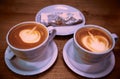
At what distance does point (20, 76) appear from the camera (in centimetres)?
55

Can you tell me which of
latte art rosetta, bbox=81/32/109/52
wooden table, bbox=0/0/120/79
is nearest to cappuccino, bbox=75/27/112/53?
latte art rosetta, bbox=81/32/109/52

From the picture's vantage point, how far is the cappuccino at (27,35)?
0.53 meters

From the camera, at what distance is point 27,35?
0.57 meters

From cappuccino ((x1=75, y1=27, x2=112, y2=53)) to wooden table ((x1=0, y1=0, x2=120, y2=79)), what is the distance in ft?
0.34

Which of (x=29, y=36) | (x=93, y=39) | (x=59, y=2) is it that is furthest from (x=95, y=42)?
(x=59, y=2)

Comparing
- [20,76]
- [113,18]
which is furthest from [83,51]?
[113,18]

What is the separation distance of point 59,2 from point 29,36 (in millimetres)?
367

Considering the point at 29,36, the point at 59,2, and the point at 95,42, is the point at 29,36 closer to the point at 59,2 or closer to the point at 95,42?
the point at 95,42

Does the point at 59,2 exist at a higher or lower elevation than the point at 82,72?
higher

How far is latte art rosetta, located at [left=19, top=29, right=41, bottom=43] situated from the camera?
1.81ft

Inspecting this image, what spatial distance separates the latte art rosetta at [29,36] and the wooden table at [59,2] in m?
0.12

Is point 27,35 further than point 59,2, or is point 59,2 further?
point 59,2

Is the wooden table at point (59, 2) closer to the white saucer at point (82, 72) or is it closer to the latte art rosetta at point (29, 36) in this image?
the white saucer at point (82, 72)

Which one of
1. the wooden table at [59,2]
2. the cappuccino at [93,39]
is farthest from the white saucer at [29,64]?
the cappuccino at [93,39]
